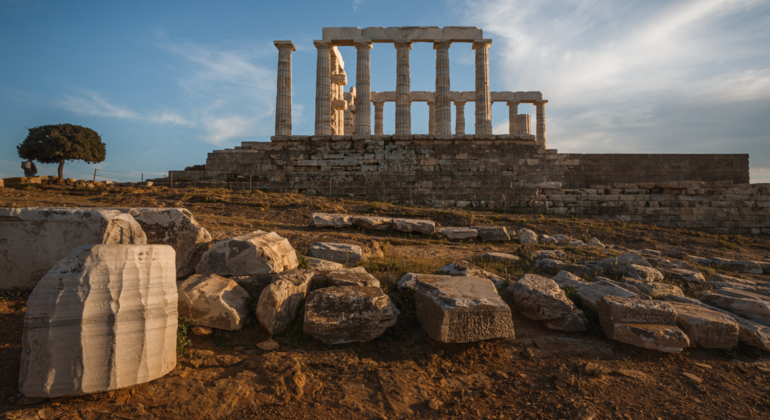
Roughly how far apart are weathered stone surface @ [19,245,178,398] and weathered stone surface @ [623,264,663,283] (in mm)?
6405

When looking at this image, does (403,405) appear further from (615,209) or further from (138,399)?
(615,209)

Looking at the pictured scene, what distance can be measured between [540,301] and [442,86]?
19.3 meters

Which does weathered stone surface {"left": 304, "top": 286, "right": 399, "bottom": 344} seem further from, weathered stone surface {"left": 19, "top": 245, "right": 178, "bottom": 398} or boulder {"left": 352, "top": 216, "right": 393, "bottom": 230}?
boulder {"left": 352, "top": 216, "right": 393, "bottom": 230}

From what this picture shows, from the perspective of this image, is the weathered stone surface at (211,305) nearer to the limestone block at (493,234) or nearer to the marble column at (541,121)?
the limestone block at (493,234)

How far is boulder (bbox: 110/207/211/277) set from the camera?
4.64m

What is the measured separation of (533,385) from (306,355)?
6.86 ft

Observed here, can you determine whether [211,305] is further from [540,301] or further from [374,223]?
[374,223]

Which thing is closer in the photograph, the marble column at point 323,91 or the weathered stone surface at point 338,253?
the weathered stone surface at point 338,253

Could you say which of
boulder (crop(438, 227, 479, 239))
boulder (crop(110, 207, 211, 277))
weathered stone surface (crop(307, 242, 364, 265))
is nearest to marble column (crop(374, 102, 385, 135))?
boulder (crop(438, 227, 479, 239))

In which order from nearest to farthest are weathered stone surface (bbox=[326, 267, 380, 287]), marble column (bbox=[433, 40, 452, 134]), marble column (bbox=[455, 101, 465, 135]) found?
weathered stone surface (bbox=[326, 267, 380, 287])
marble column (bbox=[433, 40, 452, 134])
marble column (bbox=[455, 101, 465, 135])

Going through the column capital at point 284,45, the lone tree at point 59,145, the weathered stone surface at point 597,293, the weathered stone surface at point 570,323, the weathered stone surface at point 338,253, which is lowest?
the weathered stone surface at point 570,323

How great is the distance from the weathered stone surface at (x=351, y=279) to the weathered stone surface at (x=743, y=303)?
183 inches

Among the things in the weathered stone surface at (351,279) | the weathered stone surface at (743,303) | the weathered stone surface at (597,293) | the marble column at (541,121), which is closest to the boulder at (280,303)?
the weathered stone surface at (351,279)

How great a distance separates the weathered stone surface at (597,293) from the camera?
4.61m
